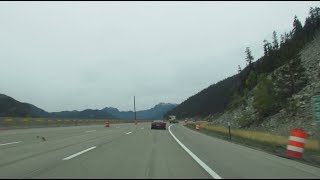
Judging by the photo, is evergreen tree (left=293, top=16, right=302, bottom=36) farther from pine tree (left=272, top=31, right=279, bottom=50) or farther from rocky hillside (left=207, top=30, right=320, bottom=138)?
rocky hillside (left=207, top=30, right=320, bottom=138)

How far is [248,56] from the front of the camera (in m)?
158

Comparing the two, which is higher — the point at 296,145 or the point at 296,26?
→ the point at 296,26

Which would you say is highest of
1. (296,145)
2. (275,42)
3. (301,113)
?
(275,42)

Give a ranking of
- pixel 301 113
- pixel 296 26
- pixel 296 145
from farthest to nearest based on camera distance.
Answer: pixel 296 26, pixel 301 113, pixel 296 145

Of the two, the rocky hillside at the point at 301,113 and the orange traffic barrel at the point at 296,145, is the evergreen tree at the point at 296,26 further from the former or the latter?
the orange traffic barrel at the point at 296,145

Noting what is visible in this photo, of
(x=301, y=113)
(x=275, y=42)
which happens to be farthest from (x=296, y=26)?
(x=301, y=113)

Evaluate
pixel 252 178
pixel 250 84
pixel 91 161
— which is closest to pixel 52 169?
pixel 91 161

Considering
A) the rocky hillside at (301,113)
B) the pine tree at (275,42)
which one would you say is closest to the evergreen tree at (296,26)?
the pine tree at (275,42)

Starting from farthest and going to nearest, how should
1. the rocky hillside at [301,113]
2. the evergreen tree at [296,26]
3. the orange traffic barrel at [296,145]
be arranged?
the evergreen tree at [296,26], the rocky hillside at [301,113], the orange traffic barrel at [296,145]

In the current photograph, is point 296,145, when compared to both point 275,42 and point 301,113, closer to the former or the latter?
point 301,113

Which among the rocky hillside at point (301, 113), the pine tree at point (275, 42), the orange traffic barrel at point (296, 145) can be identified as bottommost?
the orange traffic barrel at point (296, 145)

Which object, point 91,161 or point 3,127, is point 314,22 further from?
point 91,161

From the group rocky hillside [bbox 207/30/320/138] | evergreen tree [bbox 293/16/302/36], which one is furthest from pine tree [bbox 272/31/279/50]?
rocky hillside [bbox 207/30/320/138]

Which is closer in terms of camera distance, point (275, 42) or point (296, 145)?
point (296, 145)
